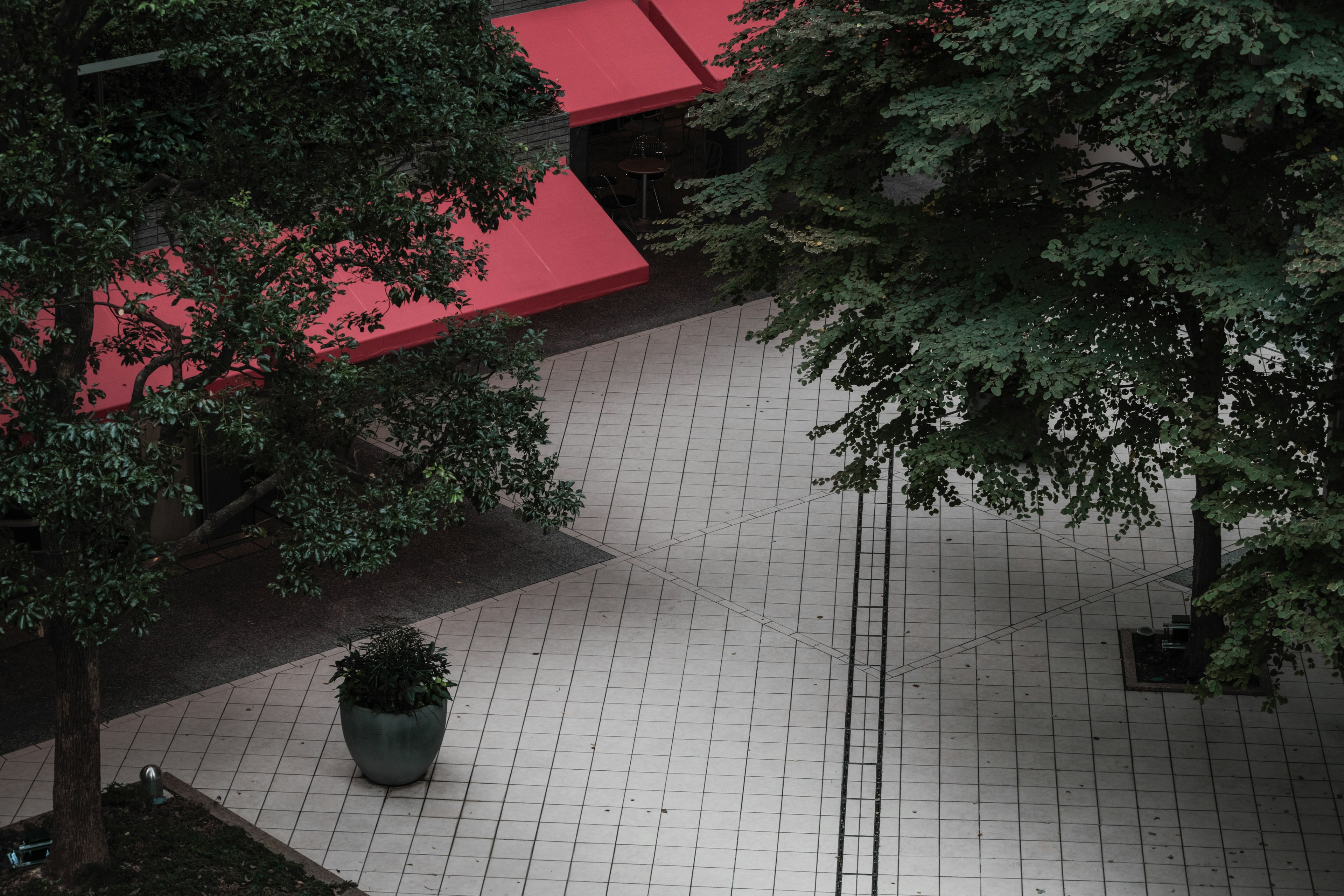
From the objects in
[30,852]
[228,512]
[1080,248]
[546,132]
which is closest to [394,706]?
[228,512]

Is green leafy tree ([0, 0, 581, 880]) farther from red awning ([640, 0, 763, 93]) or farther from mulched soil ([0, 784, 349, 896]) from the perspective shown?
red awning ([640, 0, 763, 93])

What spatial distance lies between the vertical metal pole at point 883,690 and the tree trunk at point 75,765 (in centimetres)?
527

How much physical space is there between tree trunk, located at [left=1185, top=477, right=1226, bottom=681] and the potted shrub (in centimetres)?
605

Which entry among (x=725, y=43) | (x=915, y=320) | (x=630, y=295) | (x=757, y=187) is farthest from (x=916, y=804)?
(x=630, y=295)

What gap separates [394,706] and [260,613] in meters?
3.08

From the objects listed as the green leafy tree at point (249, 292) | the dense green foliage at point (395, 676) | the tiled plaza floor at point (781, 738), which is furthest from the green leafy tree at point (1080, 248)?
the dense green foliage at point (395, 676)

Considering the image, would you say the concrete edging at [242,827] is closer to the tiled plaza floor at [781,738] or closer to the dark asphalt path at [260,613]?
the tiled plaza floor at [781,738]

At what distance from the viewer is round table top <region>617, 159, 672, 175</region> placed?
22.3 m

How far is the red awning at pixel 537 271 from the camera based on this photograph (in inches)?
600

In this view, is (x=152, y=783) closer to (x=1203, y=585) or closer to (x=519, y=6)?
(x=1203, y=585)

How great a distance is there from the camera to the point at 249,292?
8922 mm

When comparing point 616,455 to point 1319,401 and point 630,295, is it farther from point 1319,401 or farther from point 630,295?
point 1319,401

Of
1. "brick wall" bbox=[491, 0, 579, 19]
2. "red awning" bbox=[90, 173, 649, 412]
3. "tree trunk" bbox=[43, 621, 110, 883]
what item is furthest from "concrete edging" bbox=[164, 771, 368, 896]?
"brick wall" bbox=[491, 0, 579, 19]

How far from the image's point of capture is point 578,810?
40.4ft
